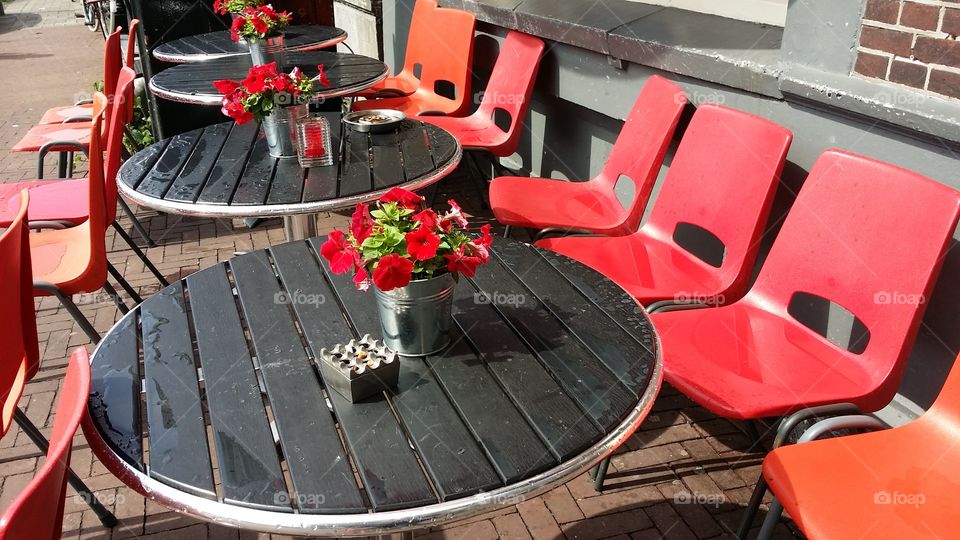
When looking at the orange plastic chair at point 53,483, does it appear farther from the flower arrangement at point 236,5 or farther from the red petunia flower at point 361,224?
the flower arrangement at point 236,5

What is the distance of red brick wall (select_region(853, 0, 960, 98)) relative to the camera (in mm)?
2180

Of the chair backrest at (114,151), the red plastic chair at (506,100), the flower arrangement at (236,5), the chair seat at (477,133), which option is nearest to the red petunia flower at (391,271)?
the chair backrest at (114,151)

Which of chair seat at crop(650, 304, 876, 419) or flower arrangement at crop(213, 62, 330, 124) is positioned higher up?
flower arrangement at crop(213, 62, 330, 124)

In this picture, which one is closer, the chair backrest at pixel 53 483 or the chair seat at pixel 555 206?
the chair backrest at pixel 53 483

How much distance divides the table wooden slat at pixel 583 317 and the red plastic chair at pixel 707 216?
24.3 inches

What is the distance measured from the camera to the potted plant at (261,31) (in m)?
4.17

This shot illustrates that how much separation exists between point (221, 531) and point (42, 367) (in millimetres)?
1563

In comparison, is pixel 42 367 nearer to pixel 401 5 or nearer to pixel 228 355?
pixel 228 355

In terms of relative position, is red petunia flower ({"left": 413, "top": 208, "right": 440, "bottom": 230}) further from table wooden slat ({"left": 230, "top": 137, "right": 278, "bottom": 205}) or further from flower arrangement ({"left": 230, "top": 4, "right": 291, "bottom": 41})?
flower arrangement ({"left": 230, "top": 4, "right": 291, "bottom": 41})

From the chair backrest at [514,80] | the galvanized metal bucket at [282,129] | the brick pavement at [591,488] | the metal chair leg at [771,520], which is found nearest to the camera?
the metal chair leg at [771,520]

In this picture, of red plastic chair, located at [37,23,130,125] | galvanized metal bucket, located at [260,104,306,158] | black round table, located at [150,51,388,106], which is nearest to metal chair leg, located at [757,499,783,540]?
galvanized metal bucket, located at [260,104,306,158]

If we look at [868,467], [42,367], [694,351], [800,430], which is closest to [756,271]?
[800,430]

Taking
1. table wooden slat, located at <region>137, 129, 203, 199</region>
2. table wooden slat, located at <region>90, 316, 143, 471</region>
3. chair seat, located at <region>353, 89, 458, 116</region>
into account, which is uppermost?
table wooden slat, located at <region>137, 129, 203, 199</region>

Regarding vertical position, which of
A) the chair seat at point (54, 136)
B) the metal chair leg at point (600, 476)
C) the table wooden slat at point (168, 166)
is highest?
the table wooden slat at point (168, 166)
